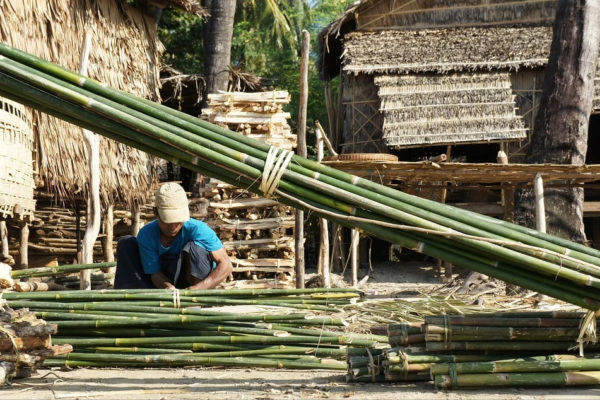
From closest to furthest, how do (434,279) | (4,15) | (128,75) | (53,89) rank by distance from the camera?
(53,89) → (4,15) → (128,75) → (434,279)

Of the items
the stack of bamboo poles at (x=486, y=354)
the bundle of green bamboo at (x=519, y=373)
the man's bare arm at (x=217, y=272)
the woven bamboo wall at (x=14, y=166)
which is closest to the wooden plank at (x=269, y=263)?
the woven bamboo wall at (x=14, y=166)

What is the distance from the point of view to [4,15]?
7.21 m

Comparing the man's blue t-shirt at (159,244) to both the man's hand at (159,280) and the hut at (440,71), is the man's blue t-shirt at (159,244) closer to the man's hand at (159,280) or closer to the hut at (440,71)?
the man's hand at (159,280)

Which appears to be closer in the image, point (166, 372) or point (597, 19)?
point (166, 372)

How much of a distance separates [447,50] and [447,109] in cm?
134

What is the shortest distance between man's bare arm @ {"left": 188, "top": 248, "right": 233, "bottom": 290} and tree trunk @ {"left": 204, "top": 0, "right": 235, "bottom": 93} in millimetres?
8454

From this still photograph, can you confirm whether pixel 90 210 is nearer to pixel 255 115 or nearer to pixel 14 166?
pixel 14 166

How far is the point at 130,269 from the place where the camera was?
483 cm

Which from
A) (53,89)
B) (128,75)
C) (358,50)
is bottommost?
(53,89)

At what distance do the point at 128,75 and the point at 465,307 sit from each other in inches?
247

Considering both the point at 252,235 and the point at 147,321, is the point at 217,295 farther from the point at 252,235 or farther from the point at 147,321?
the point at 252,235

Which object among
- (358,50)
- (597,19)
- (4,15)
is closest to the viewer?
(4,15)

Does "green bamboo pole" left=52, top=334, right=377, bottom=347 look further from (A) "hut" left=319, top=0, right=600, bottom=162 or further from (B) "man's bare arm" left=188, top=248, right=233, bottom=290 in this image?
(A) "hut" left=319, top=0, right=600, bottom=162

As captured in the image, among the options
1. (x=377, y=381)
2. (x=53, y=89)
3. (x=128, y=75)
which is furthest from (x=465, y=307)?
(x=128, y=75)
